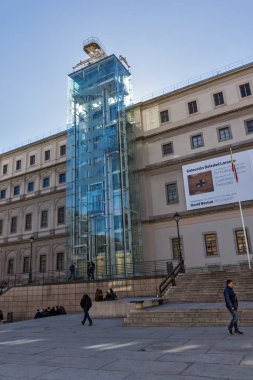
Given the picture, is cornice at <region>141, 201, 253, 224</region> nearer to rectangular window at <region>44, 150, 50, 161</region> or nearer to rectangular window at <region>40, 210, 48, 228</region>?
rectangular window at <region>40, 210, 48, 228</region>

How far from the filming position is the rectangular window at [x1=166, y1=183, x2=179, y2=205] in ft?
99.8

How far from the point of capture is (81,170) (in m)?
33.8

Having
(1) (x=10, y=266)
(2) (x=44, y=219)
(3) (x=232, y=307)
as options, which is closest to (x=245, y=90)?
(3) (x=232, y=307)

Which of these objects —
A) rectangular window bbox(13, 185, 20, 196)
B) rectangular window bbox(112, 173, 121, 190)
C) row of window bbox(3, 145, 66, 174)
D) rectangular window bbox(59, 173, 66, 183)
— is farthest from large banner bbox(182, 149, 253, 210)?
rectangular window bbox(13, 185, 20, 196)

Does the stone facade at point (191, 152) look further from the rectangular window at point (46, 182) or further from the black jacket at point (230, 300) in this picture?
the black jacket at point (230, 300)

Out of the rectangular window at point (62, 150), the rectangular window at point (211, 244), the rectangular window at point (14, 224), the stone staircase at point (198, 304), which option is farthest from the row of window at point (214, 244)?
the rectangular window at point (14, 224)

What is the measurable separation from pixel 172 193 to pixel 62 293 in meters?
13.2

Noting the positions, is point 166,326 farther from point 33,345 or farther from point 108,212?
point 108,212

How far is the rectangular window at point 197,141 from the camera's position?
30312mm

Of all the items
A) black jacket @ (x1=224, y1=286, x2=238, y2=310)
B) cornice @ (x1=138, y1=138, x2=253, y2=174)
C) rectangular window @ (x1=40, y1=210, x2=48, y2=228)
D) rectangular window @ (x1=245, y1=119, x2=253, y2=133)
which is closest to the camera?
black jacket @ (x1=224, y1=286, x2=238, y2=310)

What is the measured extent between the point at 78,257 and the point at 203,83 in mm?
20345

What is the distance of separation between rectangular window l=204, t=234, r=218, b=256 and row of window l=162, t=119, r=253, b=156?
8351mm

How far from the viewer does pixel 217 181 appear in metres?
28.2

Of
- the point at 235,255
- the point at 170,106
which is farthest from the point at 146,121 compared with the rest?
the point at 235,255
